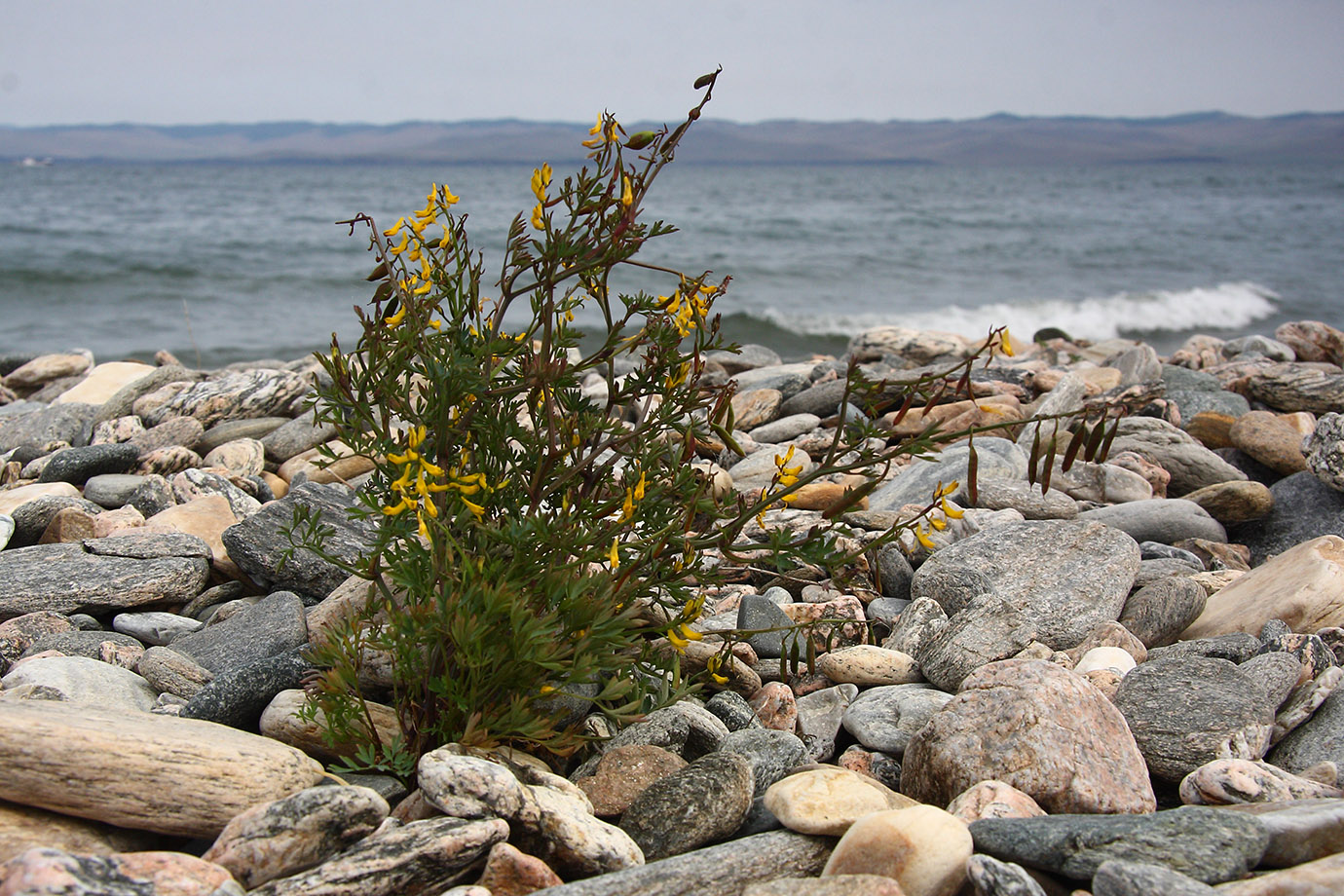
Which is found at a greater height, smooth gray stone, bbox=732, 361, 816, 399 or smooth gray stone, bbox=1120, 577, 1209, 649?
smooth gray stone, bbox=732, 361, 816, 399

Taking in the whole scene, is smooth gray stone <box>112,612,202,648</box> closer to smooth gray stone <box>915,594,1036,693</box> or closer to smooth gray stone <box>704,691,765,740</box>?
smooth gray stone <box>704,691,765,740</box>

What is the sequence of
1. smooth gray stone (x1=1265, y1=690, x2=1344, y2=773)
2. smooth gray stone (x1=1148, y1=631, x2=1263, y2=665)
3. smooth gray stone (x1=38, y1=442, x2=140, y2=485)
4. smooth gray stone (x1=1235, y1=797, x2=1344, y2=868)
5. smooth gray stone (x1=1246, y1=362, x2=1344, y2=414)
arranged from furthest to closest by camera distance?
smooth gray stone (x1=1246, y1=362, x2=1344, y2=414)
smooth gray stone (x1=38, y1=442, x2=140, y2=485)
smooth gray stone (x1=1148, y1=631, x2=1263, y2=665)
smooth gray stone (x1=1265, y1=690, x2=1344, y2=773)
smooth gray stone (x1=1235, y1=797, x2=1344, y2=868)

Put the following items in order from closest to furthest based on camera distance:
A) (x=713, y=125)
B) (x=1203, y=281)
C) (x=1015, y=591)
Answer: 1. (x=1015, y=591)
2. (x=1203, y=281)
3. (x=713, y=125)

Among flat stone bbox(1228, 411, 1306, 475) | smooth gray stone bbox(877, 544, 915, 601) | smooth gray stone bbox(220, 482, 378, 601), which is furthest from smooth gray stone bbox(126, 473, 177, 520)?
flat stone bbox(1228, 411, 1306, 475)

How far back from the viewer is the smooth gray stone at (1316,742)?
266cm

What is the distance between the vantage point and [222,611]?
3.71 m

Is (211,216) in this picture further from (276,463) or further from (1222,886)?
(1222,886)

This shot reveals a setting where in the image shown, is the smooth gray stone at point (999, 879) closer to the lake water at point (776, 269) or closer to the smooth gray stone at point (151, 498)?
the smooth gray stone at point (151, 498)

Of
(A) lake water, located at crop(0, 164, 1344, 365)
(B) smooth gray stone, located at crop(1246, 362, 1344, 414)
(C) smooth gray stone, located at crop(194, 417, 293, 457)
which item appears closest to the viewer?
(C) smooth gray stone, located at crop(194, 417, 293, 457)

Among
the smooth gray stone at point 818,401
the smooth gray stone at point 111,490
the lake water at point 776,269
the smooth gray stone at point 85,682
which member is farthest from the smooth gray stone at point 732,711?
the lake water at point 776,269

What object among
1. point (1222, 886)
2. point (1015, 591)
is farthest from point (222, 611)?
point (1222, 886)

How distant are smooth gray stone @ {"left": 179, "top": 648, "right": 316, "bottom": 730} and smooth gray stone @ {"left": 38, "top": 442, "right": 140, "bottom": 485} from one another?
3063 millimetres

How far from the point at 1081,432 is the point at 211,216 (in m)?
34.4

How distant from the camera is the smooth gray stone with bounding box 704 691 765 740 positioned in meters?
2.81
